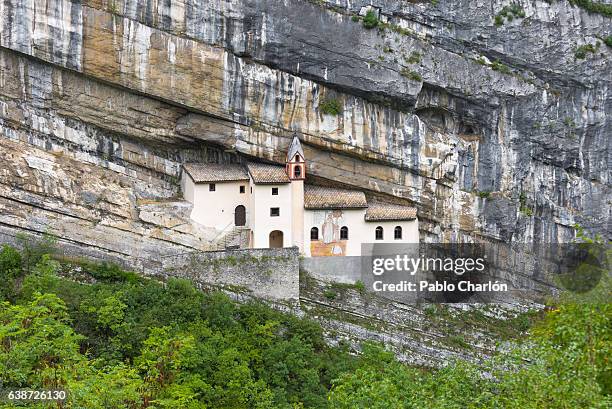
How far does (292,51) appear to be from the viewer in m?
41.4

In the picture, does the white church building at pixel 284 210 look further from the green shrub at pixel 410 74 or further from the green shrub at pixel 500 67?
the green shrub at pixel 500 67

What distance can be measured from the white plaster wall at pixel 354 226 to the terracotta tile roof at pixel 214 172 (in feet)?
11.0

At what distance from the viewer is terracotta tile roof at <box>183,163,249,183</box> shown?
139ft

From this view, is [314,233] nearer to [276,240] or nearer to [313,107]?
[276,240]

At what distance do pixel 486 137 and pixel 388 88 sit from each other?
5755mm

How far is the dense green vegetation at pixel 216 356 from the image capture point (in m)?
21.7

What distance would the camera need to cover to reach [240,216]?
43.4 metres

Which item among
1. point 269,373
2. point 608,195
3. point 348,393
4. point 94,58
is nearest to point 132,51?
point 94,58

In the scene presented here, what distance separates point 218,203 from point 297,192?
3429 millimetres

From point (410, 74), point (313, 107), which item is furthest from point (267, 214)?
point (410, 74)

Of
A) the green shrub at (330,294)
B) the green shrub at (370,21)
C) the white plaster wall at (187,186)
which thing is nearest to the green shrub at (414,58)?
the green shrub at (370,21)

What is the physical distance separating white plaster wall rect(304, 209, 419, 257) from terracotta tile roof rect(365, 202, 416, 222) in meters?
0.30

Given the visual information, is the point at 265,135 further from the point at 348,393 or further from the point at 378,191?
the point at 348,393

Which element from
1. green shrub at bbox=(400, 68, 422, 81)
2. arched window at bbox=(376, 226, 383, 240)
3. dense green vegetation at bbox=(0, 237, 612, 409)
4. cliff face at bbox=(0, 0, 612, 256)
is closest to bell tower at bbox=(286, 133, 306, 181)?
cliff face at bbox=(0, 0, 612, 256)
